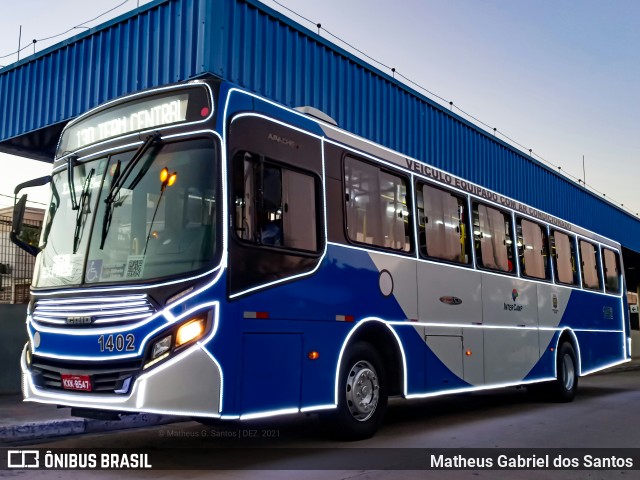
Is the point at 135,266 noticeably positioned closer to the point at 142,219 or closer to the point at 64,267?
the point at 142,219

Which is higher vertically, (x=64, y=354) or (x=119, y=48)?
(x=119, y=48)

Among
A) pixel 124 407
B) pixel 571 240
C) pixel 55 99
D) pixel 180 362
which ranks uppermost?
pixel 55 99

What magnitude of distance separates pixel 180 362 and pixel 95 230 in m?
1.67

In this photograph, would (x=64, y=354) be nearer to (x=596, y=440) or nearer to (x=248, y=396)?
(x=248, y=396)

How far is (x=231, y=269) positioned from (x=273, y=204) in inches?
36.4

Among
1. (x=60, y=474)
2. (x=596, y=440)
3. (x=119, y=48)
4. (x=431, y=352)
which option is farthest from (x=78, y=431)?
(x=119, y=48)

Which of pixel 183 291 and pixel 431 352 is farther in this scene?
pixel 431 352

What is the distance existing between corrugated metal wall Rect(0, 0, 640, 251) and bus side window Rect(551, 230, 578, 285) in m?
4.33

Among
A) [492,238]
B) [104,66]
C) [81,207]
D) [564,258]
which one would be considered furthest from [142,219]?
[564,258]

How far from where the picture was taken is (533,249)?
41.2 feet

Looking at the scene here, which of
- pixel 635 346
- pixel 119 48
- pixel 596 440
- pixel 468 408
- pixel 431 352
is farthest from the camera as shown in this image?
pixel 635 346

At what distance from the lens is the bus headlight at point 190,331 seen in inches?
220

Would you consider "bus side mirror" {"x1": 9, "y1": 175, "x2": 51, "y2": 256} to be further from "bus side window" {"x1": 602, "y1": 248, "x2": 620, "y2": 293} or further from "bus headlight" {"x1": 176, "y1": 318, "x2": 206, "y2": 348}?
"bus side window" {"x1": 602, "y1": 248, "x2": 620, "y2": 293}

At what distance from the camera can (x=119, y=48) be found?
12.6 m
